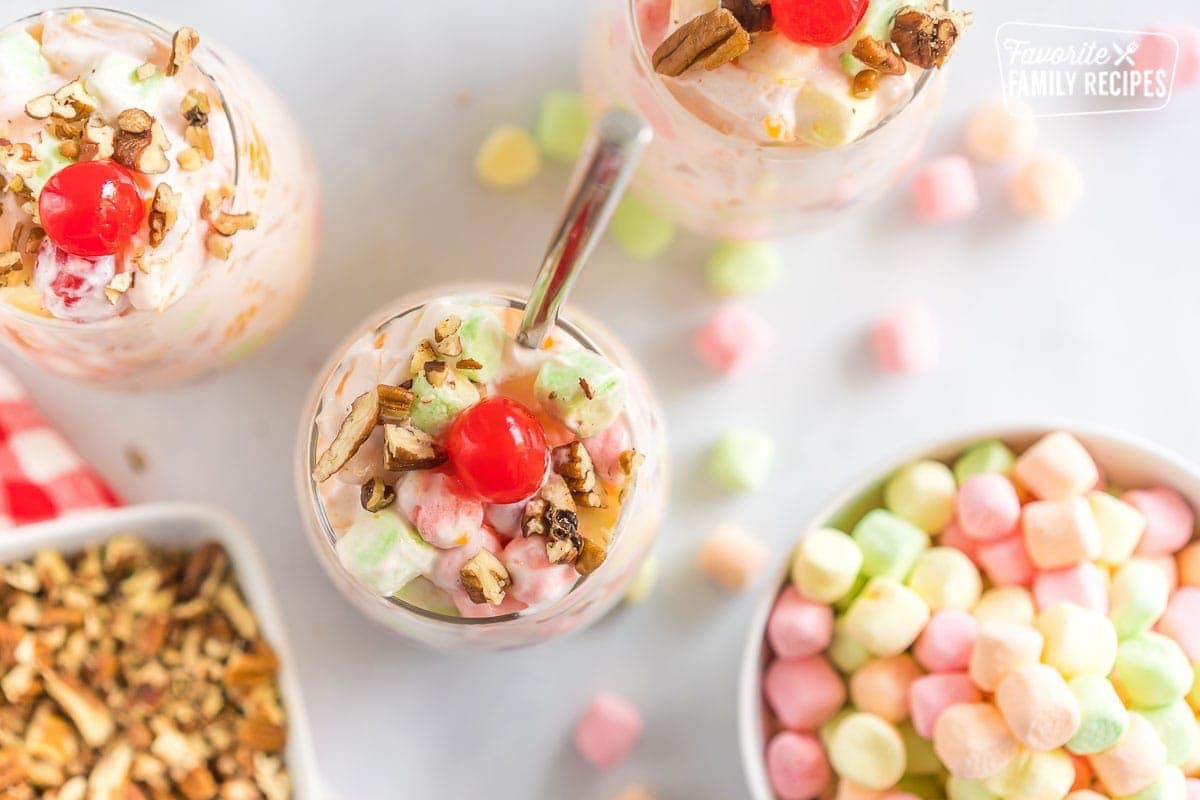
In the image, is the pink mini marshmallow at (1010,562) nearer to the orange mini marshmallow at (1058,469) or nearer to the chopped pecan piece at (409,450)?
the orange mini marshmallow at (1058,469)

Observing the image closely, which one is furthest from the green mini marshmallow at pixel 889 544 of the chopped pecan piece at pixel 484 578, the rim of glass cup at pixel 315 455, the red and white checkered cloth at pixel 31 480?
the red and white checkered cloth at pixel 31 480

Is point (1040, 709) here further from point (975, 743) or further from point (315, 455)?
point (315, 455)

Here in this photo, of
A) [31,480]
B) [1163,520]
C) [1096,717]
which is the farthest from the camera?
[31,480]

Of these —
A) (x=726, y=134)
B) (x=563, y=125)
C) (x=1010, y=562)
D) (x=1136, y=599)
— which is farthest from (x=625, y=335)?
(x=1136, y=599)

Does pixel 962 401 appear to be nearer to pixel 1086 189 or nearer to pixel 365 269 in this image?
pixel 1086 189

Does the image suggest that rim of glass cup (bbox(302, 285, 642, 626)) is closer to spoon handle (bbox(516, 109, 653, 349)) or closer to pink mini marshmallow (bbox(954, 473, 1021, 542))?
spoon handle (bbox(516, 109, 653, 349))

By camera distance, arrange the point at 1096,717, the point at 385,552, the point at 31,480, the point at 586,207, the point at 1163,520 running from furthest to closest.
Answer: the point at 31,480 < the point at 1163,520 < the point at 1096,717 < the point at 385,552 < the point at 586,207
